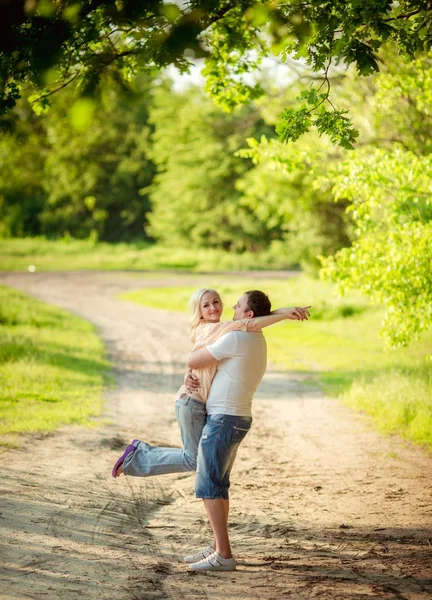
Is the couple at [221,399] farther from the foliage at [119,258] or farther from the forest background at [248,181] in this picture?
the foliage at [119,258]

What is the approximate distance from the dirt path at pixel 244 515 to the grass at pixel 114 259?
30.3 m

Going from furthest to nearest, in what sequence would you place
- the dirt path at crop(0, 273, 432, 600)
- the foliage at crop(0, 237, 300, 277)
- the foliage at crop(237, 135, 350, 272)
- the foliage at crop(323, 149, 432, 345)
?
1. the foliage at crop(0, 237, 300, 277)
2. the foliage at crop(237, 135, 350, 272)
3. the foliage at crop(323, 149, 432, 345)
4. the dirt path at crop(0, 273, 432, 600)

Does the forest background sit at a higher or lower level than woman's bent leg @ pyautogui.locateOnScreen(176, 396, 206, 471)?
higher

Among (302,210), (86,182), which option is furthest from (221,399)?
(86,182)

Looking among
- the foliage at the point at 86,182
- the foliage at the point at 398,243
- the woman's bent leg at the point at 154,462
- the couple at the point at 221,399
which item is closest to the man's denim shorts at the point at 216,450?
the couple at the point at 221,399

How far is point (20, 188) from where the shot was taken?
57.3 m

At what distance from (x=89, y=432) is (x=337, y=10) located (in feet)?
19.6

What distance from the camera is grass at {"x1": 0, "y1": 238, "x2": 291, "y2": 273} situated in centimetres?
4242

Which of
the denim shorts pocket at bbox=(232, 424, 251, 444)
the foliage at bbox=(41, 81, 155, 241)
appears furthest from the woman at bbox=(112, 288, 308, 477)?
the foliage at bbox=(41, 81, 155, 241)

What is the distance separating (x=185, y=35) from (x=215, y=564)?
3729 mm

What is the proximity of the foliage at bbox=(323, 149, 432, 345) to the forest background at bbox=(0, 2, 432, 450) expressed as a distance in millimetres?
22

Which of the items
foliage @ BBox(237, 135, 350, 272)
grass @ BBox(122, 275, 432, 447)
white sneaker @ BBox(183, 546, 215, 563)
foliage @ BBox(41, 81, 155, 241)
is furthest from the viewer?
foliage @ BBox(41, 81, 155, 241)

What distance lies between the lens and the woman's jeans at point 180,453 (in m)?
5.61

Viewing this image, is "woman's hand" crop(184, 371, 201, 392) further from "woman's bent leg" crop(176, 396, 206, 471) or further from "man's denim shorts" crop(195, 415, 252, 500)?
"man's denim shorts" crop(195, 415, 252, 500)
